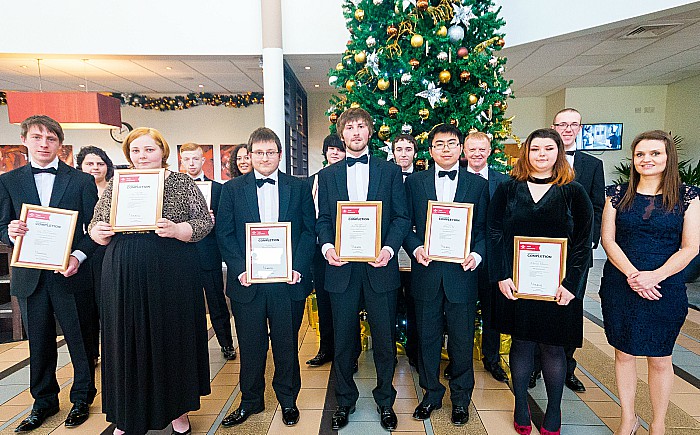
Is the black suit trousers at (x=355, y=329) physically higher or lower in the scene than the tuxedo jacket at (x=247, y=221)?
lower

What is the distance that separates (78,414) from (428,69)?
343 centimetres

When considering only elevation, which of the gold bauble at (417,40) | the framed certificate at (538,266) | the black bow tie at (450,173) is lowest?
the framed certificate at (538,266)

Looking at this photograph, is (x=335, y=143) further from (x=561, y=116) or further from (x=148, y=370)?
(x=148, y=370)

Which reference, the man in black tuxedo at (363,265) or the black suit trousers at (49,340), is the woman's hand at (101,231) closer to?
the black suit trousers at (49,340)

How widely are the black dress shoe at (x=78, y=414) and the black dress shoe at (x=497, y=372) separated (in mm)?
2815

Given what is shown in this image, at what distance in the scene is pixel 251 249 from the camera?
2301 mm

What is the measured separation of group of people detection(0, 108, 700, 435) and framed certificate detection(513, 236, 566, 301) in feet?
0.17

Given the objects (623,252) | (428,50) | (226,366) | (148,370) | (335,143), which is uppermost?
(428,50)

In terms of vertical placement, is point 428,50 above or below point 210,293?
above

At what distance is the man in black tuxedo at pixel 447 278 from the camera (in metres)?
2.37

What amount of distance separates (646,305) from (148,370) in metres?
2.55

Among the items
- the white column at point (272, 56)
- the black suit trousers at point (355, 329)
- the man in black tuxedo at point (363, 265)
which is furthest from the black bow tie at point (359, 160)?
the white column at point (272, 56)

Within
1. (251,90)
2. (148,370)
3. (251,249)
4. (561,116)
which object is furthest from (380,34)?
(251,90)

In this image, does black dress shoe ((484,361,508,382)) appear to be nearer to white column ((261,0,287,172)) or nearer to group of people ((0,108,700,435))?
group of people ((0,108,700,435))
